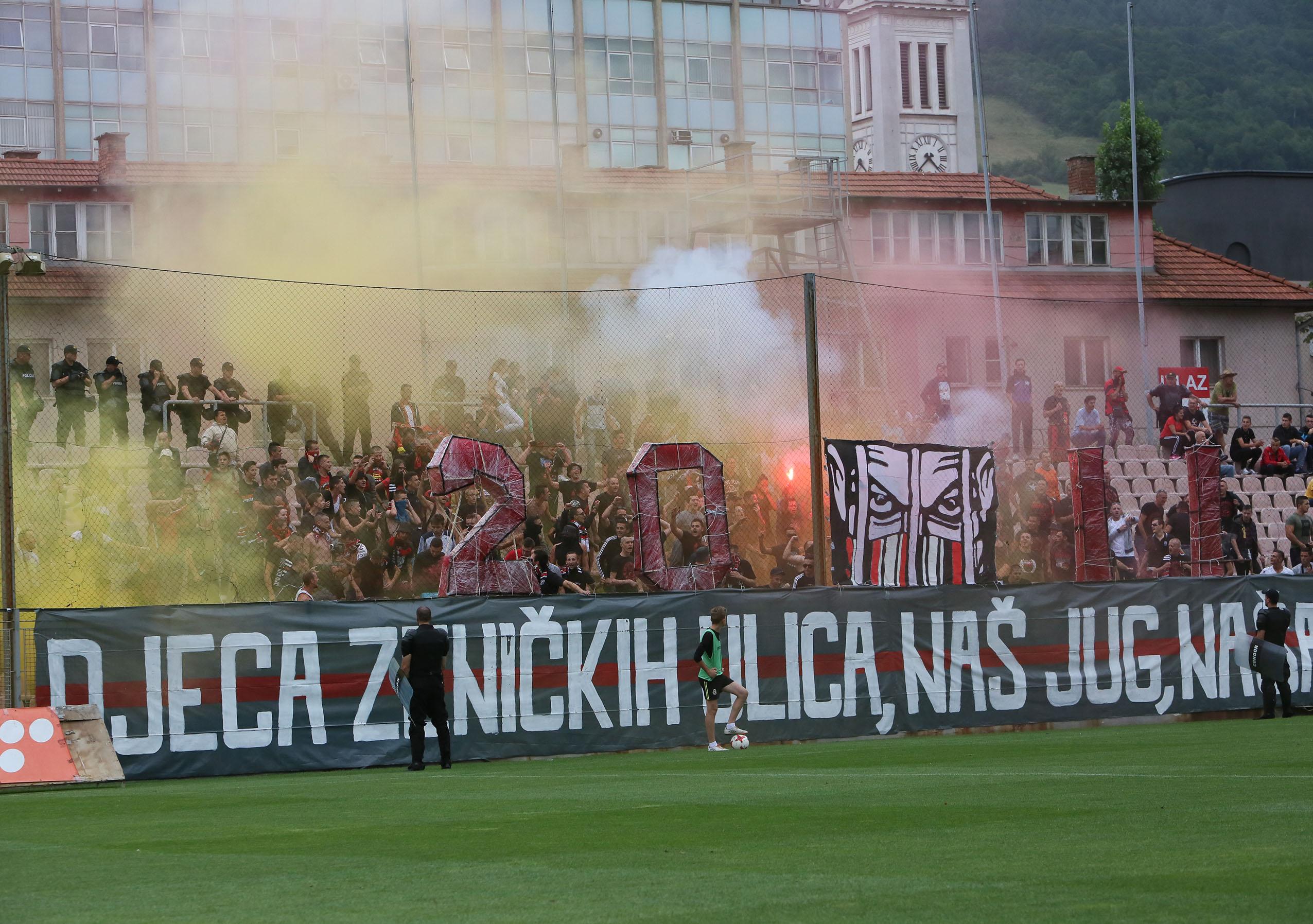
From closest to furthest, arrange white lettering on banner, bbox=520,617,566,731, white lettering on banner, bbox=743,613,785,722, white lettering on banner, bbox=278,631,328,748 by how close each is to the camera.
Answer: white lettering on banner, bbox=278,631,328,748 → white lettering on banner, bbox=520,617,566,731 → white lettering on banner, bbox=743,613,785,722

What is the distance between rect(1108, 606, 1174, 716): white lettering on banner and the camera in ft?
Result: 71.8

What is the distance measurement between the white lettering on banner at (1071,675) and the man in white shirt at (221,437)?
34.2 feet

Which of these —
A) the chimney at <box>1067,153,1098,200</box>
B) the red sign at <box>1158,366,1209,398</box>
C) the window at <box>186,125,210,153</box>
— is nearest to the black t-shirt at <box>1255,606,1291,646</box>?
the red sign at <box>1158,366,1209,398</box>

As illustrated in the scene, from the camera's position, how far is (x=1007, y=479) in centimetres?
2636

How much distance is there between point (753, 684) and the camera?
64.9ft

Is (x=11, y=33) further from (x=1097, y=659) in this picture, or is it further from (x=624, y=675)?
(x=1097, y=659)

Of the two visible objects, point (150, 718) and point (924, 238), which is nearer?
point (150, 718)

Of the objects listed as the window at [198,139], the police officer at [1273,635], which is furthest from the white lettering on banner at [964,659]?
the window at [198,139]

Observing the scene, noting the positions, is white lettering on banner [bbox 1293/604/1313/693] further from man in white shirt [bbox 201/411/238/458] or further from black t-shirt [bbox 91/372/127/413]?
black t-shirt [bbox 91/372/127/413]

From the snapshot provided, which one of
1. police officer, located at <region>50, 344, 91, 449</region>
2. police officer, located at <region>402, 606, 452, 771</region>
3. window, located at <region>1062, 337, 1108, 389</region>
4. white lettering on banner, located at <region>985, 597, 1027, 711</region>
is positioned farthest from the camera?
window, located at <region>1062, 337, 1108, 389</region>

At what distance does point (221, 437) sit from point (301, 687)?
18.0ft

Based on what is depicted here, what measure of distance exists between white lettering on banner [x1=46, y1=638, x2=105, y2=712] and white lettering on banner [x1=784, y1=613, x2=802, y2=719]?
7.44 m

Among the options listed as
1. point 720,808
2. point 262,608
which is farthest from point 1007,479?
point 720,808

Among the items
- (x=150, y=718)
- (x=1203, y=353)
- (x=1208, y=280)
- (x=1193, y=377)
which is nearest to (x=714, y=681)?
(x=150, y=718)
